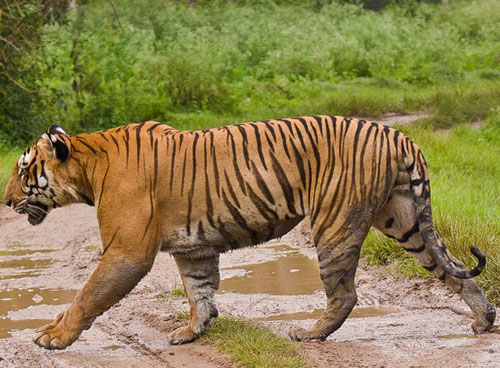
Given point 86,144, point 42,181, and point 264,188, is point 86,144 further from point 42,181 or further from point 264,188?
point 264,188

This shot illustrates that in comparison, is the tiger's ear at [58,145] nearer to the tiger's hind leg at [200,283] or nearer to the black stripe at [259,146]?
the tiger's hind leg at [200,283]

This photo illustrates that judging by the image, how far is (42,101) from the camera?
561 inches

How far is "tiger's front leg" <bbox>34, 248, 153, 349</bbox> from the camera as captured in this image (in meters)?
5.10

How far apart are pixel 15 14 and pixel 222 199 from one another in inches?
351

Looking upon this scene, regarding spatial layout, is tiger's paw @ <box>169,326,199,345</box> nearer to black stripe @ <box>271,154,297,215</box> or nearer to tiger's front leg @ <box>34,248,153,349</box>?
tiger's front leg @ <box>34,248,153,349</box>

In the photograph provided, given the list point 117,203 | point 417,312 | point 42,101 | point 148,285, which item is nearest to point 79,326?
point 117,203

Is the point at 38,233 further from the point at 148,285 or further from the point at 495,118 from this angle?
the point at 495,118

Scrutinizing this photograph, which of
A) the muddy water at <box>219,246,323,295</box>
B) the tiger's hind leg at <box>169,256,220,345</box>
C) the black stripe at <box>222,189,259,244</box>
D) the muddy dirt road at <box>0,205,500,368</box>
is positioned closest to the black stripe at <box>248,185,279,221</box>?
the black stripe at <box>222,189,259,244</box>

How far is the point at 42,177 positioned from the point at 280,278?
2.34m

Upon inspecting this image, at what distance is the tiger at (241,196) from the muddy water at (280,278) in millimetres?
1315

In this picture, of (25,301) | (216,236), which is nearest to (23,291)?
(25,301)

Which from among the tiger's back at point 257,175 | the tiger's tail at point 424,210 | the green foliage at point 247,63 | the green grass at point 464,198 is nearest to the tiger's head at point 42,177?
the tiger's back at point 257,175

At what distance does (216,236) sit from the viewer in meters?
5.29

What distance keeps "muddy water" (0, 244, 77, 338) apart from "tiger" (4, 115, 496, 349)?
0.91 metres
